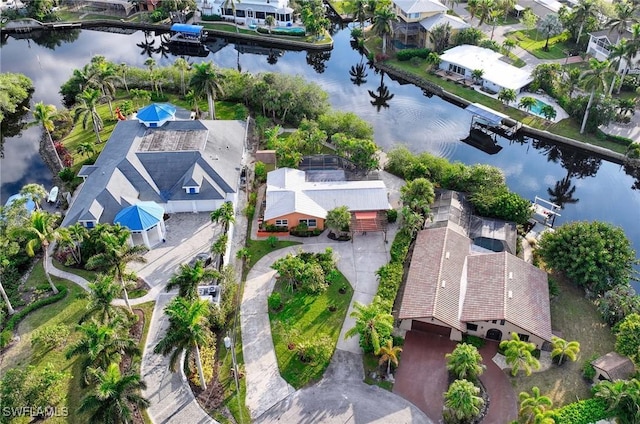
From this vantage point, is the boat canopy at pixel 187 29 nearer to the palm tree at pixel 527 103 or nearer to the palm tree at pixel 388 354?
the palm tree at pixel 527 103

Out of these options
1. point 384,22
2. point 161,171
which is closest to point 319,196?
point 161,171

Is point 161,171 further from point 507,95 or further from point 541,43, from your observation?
point 541,43

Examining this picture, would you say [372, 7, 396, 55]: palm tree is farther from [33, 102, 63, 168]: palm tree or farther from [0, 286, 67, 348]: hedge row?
[0, 286, 67, 348]: hedge row

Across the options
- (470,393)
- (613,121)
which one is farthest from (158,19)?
(470,393)

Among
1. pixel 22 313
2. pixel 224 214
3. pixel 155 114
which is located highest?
pixel 155 114

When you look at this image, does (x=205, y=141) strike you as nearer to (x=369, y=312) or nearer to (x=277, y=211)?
(x=277, y=211)

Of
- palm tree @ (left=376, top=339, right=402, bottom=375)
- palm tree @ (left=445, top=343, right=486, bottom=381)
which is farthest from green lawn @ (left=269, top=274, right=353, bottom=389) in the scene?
palm tree @ (left=445, top=343, right=486, bottom=381)
